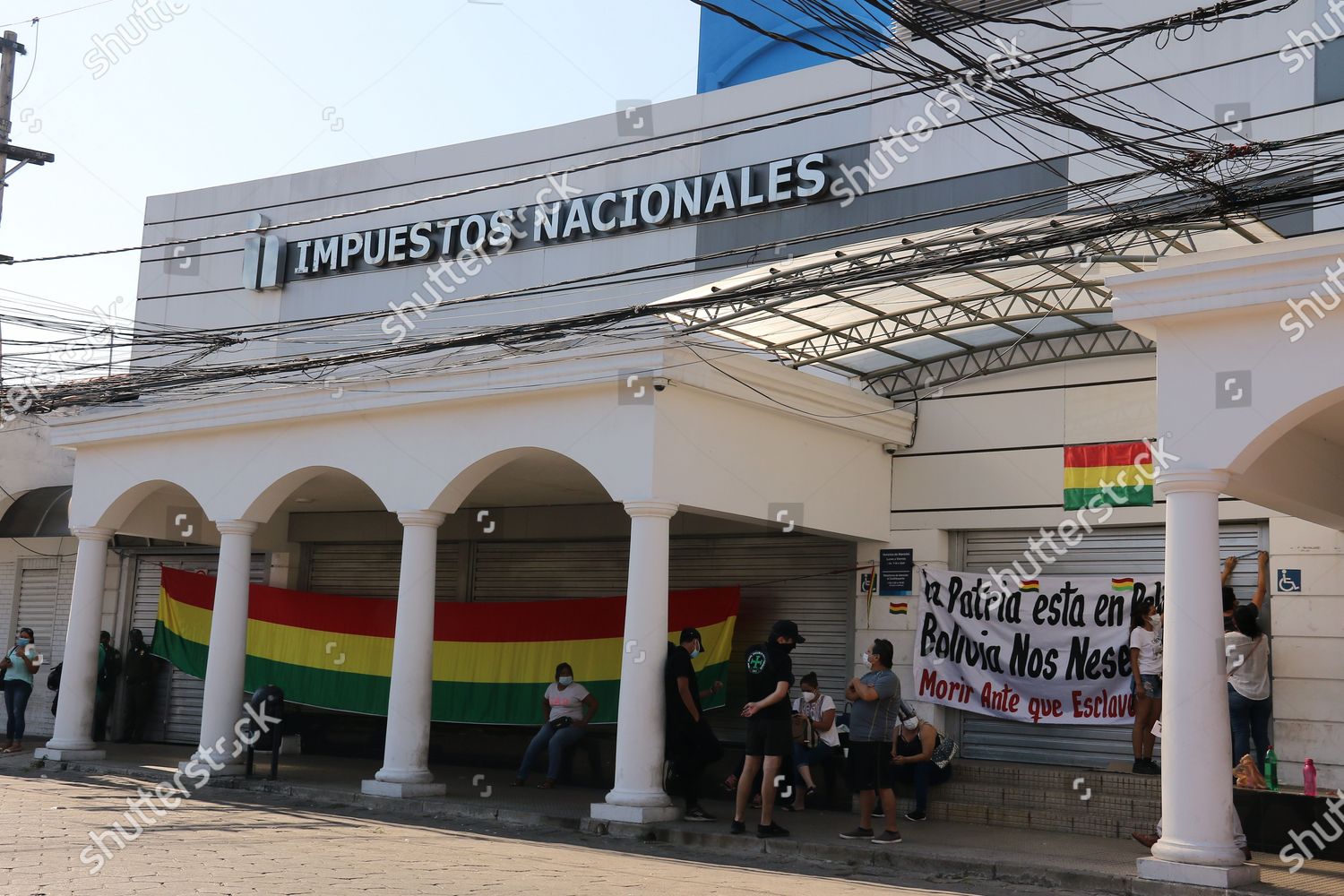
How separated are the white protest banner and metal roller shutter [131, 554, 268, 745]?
11.3 metres

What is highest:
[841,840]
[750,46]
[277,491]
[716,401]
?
[750,46]

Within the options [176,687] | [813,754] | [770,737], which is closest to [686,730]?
[770,737]

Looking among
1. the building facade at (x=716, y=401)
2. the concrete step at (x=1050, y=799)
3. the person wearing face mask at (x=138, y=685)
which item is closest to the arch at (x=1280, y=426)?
the building facade at (x=716, y=401)

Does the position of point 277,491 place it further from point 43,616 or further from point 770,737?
point 43,616

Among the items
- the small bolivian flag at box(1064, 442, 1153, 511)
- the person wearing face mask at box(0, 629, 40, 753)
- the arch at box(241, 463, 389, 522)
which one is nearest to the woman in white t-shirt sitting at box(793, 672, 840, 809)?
the small bolivian flag at box(1064, 442, 1153, 511)

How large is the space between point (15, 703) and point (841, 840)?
13.2 metres

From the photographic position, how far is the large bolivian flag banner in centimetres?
1581

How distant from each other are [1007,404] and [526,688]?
6.85 m

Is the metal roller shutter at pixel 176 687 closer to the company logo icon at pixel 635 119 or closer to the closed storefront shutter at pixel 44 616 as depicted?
the closed storefront shutter at pixel 44 616

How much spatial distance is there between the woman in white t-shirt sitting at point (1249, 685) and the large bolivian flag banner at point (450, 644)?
17.9ft

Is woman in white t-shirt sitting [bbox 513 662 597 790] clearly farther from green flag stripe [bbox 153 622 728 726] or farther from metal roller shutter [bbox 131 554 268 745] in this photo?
metal roller shutter [bbox 131 554 268 745]

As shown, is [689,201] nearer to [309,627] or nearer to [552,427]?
[552,427]

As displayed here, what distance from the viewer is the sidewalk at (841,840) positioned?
379 inches

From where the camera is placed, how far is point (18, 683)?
61.5 feet
